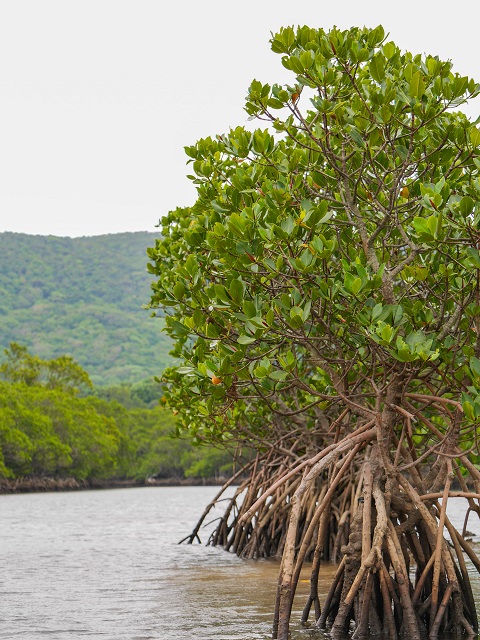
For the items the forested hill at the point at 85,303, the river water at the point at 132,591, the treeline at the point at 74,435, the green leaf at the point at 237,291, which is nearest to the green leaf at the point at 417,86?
the green leaf at the point at 237,291

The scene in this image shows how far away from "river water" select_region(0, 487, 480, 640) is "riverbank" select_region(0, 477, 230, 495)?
1321 inches

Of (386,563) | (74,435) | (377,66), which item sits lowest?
(386,563)

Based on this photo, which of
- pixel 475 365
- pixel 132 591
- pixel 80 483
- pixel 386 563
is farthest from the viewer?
pixel 80 483

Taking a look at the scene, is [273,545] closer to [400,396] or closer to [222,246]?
[400,396]

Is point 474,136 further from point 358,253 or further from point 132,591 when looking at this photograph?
point 132,591

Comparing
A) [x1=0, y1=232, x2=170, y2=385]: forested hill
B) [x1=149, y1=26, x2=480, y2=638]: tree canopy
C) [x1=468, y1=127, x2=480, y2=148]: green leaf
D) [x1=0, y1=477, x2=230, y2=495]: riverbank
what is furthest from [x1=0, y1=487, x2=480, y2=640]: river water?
[x1=0, y1=232, x2=170, y2=385]: forested hill

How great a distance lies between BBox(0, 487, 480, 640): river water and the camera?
832cm

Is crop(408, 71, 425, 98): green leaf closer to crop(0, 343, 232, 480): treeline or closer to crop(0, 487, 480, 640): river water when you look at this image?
crop(0, 487, 480, 640): river water

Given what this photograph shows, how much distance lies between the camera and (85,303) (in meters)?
158

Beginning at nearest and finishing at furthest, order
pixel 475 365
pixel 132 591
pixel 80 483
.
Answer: pixel 475 365 → pixel 132 591 → pixel 80 483

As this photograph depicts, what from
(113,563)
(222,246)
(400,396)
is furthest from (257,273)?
(113,563)

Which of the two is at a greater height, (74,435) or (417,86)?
(417,86)

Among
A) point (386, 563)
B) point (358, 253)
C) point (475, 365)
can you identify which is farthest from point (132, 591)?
point (475, 365)

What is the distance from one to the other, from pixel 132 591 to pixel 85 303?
149 meters
